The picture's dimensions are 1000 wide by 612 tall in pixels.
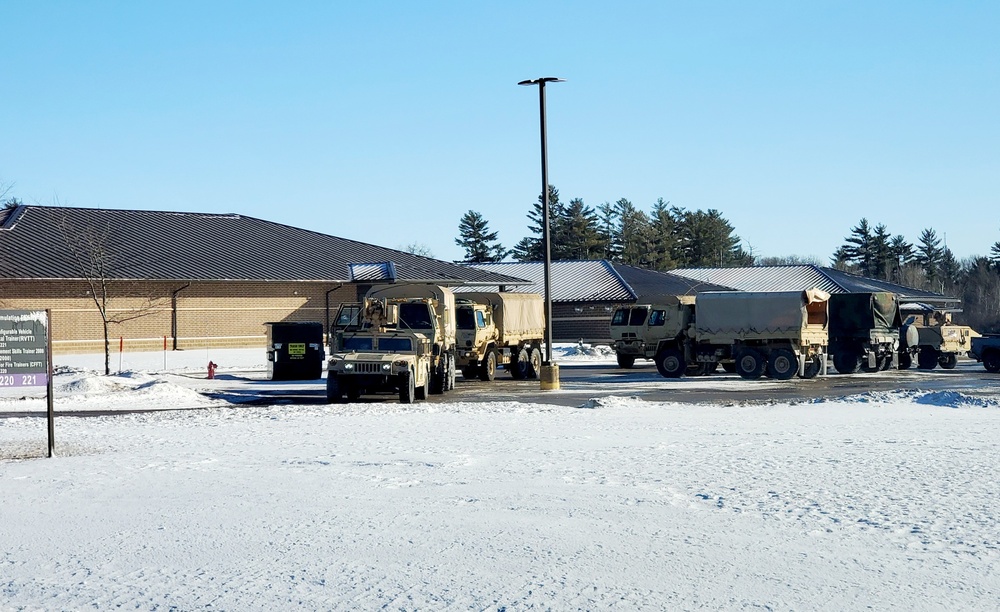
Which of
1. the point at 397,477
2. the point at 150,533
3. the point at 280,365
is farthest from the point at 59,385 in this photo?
the point at 150,533

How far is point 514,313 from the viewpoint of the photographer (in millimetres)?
33094

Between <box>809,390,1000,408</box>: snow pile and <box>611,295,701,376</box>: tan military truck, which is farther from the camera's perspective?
<box>611,295,701,376</box>: tan military truck

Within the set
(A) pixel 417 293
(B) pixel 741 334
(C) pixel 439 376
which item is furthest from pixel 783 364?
(A) pixel 417 293

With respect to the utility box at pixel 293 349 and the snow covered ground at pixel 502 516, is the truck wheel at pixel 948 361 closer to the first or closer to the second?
the snow covered ground at pixel 502 516

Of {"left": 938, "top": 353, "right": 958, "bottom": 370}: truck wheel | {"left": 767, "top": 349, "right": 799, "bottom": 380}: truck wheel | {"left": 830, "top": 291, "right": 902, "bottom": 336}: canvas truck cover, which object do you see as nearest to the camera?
{"left": 767, "top": 349, "right": 799, "bottom": 380}: truck wheel

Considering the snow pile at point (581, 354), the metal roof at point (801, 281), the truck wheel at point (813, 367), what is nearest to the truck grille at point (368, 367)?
the truck wheel at point (813, 367)

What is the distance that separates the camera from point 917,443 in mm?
15859

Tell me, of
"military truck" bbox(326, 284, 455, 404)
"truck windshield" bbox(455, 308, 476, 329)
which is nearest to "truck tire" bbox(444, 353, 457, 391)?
"military truck" bbox(326, 284, 455, 404)

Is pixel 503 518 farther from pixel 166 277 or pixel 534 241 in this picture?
pixel 534 241

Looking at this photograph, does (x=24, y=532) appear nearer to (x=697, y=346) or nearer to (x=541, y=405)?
(x=541, y=405)

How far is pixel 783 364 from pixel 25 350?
22.9m

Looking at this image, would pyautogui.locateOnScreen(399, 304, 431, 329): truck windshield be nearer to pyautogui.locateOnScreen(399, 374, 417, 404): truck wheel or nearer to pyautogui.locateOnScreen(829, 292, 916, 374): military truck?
pyautogui.locateOnScreen(399, 374, 417, 404): truck wheel

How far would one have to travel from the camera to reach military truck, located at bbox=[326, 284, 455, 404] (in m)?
23.7

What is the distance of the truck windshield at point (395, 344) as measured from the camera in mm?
24750
